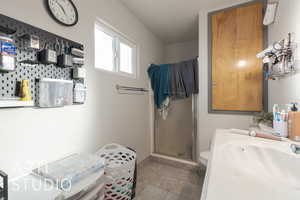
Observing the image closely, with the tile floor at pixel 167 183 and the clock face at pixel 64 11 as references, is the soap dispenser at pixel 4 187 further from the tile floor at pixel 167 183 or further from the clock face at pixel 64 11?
the tile floor at pixel 167 183

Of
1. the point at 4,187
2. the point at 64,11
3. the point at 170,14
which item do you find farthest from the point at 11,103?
the point at 170,14

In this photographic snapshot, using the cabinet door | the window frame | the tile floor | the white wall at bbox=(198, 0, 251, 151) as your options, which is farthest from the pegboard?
the cabinet door

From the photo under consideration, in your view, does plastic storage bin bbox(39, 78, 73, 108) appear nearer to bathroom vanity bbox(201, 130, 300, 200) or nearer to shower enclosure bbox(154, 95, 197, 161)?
bathroom vanity bbox(201, 130, 300, 200)

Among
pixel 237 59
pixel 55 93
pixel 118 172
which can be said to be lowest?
pixel 118 172

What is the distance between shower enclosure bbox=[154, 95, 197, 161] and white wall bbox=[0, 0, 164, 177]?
0.97 ft

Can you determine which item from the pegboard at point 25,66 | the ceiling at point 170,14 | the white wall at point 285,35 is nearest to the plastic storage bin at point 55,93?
the pegboard at point 25,66

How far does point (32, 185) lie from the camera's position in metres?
0.80

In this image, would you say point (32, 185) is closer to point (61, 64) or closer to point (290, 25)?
point (61, 64)

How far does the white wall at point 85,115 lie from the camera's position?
2.87ft

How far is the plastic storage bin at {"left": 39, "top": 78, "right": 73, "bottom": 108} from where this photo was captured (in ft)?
3.20

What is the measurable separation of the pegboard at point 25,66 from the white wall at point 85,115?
6cm

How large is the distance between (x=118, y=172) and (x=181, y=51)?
109 inches

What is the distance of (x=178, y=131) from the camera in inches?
96.3

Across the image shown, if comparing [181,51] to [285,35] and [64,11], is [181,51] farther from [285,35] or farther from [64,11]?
[64,11]
